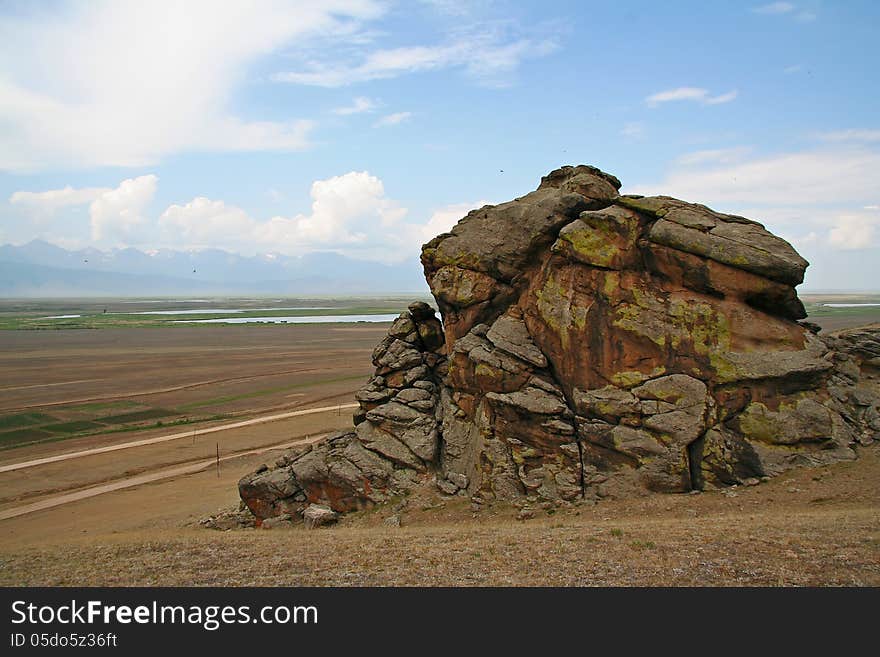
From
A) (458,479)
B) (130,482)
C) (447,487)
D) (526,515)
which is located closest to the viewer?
(526,515)

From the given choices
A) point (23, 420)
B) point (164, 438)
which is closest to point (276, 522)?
point (164, 438)

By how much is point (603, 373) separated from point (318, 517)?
44.3ft

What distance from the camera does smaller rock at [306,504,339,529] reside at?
984 inches

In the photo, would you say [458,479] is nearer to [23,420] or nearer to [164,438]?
[164,438]

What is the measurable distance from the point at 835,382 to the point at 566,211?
517 inches

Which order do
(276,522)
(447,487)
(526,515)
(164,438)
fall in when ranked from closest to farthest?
(526,515)
(447,487)
(276,522)
(164,438)

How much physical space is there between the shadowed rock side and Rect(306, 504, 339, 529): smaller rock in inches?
34.0

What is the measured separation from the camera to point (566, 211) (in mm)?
26500

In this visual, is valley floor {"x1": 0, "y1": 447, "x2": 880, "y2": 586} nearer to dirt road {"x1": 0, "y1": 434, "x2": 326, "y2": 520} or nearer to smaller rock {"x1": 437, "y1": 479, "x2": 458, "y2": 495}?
smaller rock {"x1": 437, "y1": 479, "x2": 458, "y2": 495}

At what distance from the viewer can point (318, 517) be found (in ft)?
82.4

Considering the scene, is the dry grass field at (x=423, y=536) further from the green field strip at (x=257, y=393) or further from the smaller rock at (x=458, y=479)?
the green field strip at (x=257, y=393)

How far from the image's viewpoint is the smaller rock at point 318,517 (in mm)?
25000
